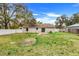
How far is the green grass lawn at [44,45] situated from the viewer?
2721 millimetres

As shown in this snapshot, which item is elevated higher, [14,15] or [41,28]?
[14,15]

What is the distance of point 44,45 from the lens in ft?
9.06

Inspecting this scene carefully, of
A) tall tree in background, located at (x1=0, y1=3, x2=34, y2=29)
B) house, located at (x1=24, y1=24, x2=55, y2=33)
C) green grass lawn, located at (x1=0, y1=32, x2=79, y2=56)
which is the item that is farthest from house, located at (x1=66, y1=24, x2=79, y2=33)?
tall tree in background, located at (x1=0, y1=3, x2=34, y2=29)

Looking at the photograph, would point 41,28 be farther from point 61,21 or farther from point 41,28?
point 61,21

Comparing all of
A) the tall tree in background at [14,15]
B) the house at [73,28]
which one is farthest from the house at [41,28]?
the house at [73,28]

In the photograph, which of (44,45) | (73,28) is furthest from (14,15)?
(73,28)

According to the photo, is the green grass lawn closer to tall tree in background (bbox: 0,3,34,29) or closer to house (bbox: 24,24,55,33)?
house (bbox: 24,24,55,33)

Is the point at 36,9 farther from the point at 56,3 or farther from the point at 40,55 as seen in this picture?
the point at 40,55

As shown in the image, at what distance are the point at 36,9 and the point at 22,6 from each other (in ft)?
0.63

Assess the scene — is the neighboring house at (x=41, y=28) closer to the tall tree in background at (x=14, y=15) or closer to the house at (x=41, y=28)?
the house at (x=41, y=28)

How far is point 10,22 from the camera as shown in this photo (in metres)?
2.79

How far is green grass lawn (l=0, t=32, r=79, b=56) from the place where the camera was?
2.72 meters

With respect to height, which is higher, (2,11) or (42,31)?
→ (2,11)

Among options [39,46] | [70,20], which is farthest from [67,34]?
[39,46]
